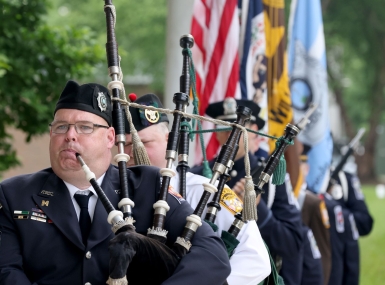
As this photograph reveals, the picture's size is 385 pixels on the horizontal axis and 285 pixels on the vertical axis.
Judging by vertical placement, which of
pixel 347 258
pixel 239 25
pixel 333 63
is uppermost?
pixel 333 63

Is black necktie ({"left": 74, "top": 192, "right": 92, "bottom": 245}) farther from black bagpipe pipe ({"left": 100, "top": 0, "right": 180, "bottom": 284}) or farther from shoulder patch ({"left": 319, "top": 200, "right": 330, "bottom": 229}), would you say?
shoulder patch ({"left": 319, "top": 200, "right": 330, "bottom": 229})

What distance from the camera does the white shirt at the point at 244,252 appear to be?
4012 millimetres

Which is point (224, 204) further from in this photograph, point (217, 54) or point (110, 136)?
point (217, 54)

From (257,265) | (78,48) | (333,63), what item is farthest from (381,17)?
(257,265)

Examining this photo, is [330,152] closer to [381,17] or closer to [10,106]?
[10,106]

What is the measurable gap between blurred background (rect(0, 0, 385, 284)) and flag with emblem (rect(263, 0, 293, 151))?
3.86 ft

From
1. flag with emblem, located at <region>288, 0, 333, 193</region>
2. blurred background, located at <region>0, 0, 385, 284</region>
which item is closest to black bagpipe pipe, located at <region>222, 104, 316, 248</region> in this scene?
blurred background, located at <region>0, 0, 385, 284</region>

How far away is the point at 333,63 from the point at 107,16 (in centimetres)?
3008

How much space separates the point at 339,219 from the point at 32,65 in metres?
3.86

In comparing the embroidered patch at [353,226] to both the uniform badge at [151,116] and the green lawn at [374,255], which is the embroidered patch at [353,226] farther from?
the uniform badge at [151,116]

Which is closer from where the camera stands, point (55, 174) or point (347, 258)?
point (55, 174)

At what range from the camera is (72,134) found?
3334 mm

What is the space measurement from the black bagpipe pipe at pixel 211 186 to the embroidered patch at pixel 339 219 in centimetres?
506

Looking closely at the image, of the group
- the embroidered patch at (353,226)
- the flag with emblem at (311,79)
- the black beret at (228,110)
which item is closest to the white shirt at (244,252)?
the black beret at (228,110)
